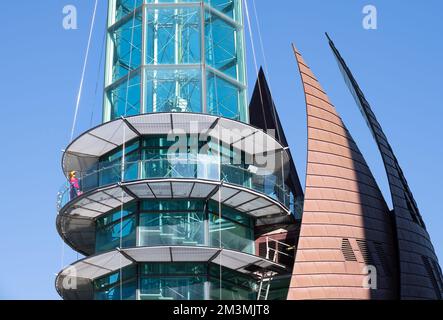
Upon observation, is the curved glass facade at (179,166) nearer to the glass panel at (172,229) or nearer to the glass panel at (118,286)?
the glass panel at (172,229)

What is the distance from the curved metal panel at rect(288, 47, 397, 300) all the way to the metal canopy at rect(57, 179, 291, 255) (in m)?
1.81

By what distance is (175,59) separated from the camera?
2880 centimetres

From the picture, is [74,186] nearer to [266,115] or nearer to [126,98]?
[126,98]

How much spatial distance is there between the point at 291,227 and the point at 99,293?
292 inches

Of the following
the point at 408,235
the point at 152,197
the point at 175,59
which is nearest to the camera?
the point at 152,197

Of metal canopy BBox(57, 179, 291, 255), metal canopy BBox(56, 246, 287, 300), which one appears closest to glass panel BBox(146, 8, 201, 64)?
metal canopy BBox(57, 179, 291, 255)

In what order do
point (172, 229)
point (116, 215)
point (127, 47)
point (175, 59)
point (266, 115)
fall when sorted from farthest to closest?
point (266, 115), point (127, 47), point (175, 59), point (116, 215), point (172, 229)

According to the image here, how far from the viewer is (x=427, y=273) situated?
28.2 meters

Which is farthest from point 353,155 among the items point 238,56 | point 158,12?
point 158,12

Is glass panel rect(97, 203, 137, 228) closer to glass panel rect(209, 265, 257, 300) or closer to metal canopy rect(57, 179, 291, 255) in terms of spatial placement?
metal canopy rect(57, 179, 291, 255)

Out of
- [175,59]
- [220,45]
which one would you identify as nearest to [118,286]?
[175,59]

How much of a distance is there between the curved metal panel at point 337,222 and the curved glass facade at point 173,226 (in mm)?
2470

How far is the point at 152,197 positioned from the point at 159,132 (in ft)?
7.84
